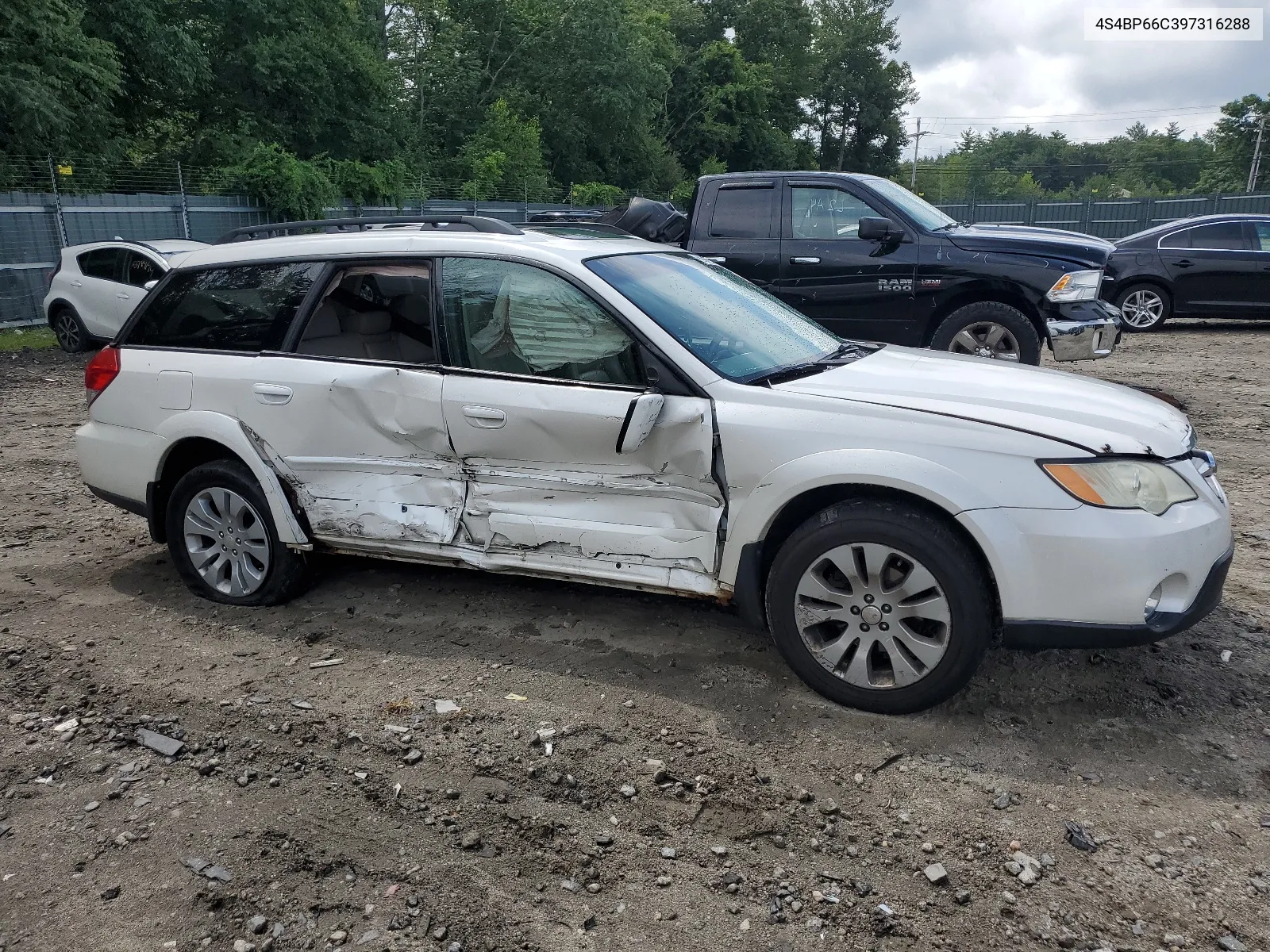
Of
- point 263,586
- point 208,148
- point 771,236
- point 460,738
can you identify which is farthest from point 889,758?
point 208,148

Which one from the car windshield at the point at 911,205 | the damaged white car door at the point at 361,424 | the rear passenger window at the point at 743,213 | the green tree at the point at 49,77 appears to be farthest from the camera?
the green tree at the point at 49,77

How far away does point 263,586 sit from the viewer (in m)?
4.63

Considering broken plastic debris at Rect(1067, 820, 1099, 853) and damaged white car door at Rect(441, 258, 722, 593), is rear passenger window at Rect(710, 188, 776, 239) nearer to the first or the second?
damaged white car door at Rect(441, 258, 722, 593)

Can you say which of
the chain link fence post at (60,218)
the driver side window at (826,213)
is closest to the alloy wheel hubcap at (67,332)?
the chain link fence post at (60,218)

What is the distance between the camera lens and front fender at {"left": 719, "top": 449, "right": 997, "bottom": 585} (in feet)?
10.9

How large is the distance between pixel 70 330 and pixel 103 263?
4.05 ft

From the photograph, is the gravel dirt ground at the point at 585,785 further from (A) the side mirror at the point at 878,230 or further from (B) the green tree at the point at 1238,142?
(B) the green tree at the point at 1238,142

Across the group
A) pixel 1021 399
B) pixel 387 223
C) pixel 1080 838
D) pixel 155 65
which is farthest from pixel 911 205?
pixel 155 65

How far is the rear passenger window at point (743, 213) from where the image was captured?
898cm

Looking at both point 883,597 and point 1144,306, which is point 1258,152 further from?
point 883,597

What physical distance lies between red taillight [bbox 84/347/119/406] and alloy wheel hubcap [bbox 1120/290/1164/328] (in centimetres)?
1284

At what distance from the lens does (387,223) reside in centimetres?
475

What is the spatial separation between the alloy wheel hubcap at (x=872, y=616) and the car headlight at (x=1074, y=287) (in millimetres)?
5661

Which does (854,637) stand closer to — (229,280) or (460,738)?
(460,738)
